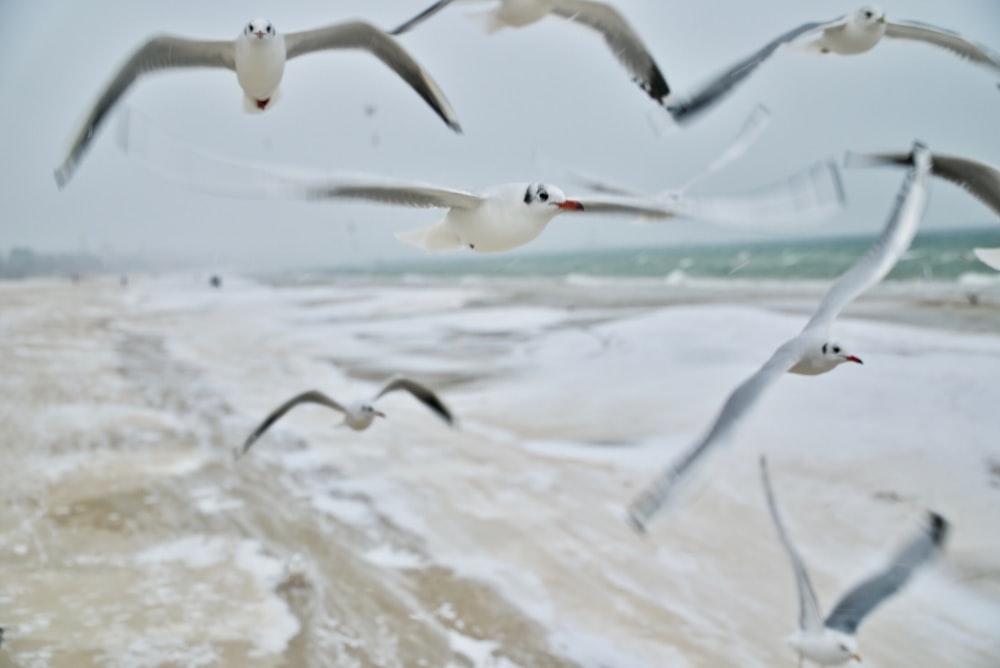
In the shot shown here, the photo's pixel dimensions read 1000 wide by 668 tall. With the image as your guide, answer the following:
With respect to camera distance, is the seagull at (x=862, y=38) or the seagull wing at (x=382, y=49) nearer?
the seagull at (x=862, y=38)

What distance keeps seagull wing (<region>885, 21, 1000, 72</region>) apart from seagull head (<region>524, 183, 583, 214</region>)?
539 mm

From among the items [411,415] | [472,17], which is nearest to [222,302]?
[411,415]

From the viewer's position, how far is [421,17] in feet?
3.33

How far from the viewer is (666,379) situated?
7.64 meters

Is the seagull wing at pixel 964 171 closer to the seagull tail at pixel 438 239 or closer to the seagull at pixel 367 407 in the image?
the seagull tail at pixel 438 239

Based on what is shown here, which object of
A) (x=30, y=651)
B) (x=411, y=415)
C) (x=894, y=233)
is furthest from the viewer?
(x=411, y=415)

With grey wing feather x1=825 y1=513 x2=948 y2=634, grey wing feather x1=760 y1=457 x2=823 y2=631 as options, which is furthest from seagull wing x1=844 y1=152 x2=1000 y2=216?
grey wing feather x1=760 y1=457 x2=823 y2=631

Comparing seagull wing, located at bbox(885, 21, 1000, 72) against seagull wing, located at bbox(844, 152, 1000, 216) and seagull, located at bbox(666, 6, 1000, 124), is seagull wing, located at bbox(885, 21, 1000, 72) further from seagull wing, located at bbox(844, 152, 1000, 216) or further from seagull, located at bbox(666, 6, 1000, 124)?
seagull wing, located at bbox(844, 152, 1000, 216)

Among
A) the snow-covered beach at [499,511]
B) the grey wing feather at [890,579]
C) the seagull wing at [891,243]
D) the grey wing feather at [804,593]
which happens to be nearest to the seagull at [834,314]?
the seagull wing at [891,243]

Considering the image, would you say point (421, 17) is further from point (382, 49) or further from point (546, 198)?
point (546, 198)

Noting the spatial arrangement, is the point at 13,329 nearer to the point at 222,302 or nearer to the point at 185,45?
the point at 222,302

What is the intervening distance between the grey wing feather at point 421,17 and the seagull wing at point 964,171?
561 millimetres

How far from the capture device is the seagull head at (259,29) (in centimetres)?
88

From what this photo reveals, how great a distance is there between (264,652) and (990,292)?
14.1 m
